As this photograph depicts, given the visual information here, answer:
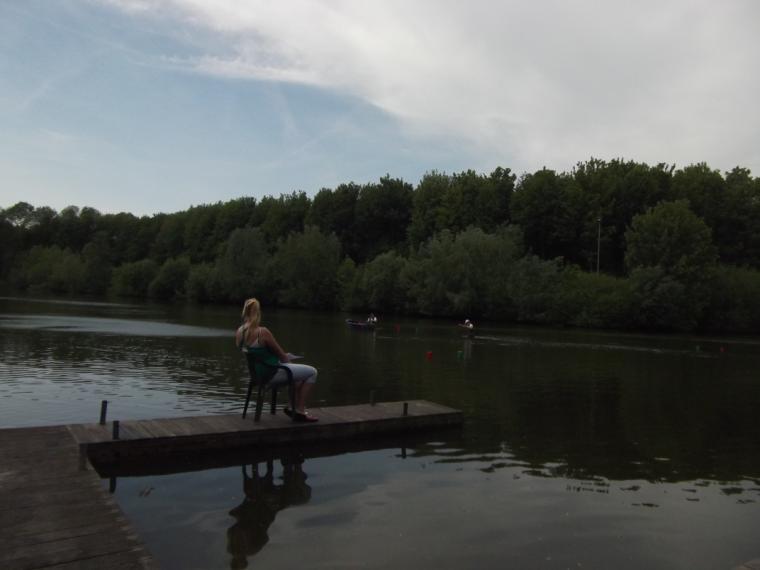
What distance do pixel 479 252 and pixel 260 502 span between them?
68.9m

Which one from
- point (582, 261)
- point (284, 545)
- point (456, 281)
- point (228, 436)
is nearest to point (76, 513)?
point (284, 545)

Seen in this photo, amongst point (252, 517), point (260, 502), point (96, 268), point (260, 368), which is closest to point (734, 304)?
point (260, 368)

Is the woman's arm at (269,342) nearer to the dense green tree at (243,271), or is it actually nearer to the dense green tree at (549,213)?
the dense green tree at (549,213)

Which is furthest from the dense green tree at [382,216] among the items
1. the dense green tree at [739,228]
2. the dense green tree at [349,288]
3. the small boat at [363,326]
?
the small boat at [363,326]

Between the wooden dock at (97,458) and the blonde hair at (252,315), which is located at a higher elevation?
the blonde hair at (252,315)

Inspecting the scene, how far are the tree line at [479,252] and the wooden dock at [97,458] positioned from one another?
2352 inches

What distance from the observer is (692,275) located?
69812 mm

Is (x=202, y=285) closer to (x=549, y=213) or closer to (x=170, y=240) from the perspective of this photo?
(x=170, y=240)

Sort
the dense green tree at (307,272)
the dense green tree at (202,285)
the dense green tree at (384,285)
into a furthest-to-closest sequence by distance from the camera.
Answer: the dense green tree at (202,285) < the dense green tree at (307,272) < the dense green tree at (384,285)

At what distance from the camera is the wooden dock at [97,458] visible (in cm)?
610

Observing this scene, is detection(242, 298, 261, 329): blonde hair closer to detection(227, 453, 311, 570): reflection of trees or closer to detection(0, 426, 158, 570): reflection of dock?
detection(227, 453, 311, 570): reflection of trees

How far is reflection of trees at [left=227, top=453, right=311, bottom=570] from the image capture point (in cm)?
745

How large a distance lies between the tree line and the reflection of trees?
62.7 m

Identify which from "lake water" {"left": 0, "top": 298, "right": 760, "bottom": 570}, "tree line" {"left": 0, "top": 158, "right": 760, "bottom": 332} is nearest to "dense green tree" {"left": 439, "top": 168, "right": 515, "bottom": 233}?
"tree line" {"left": 0, "top": 158, "right": 760, "bottom": 332}
